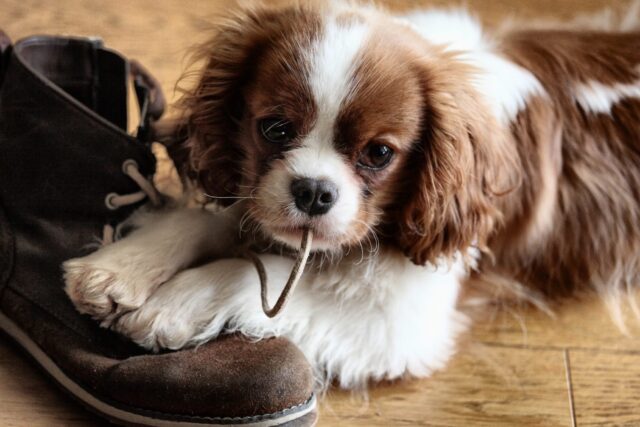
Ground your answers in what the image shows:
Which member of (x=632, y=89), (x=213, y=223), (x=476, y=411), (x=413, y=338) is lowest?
(x=476, y=411)

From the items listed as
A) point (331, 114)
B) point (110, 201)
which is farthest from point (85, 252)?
point (331, 114)

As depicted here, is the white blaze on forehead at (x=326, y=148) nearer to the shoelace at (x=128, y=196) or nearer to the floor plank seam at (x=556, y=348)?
the shoelace at (x=128, y=196)

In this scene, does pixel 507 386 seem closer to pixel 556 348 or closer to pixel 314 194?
pixel 556 348

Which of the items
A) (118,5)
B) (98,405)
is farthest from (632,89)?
(118,5)

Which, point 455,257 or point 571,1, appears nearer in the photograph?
point 455,257

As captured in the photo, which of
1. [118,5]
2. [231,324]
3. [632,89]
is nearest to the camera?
[231,324]

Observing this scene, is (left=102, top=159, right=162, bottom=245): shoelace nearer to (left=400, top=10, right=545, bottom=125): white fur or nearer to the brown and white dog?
the brown and white dog

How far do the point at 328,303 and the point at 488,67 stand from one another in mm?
707

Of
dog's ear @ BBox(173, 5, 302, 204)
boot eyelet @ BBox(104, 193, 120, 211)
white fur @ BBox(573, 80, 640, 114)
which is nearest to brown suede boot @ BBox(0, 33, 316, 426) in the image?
boot eyelet @ BBox(104, 193, 120, 211)

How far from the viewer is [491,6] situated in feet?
10.7

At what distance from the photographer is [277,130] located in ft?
A: 5.89

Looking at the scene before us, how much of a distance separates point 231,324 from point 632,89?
1.21 meters

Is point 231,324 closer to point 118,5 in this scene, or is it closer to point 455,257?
point 455,257

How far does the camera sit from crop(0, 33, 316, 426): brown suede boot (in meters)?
1.72
